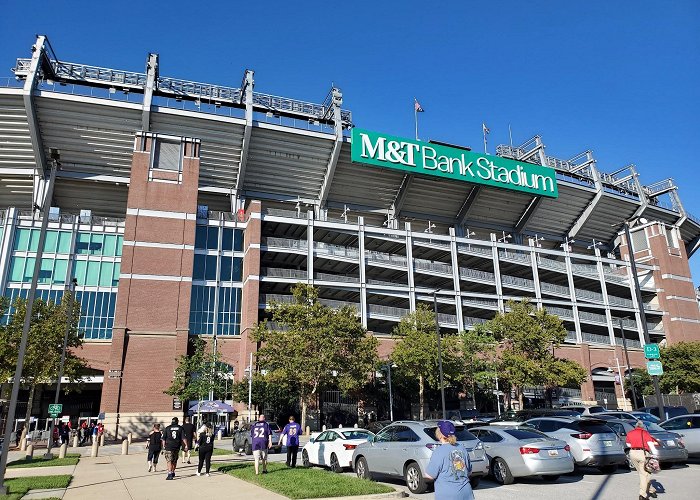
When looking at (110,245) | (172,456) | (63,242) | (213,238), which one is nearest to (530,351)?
(213,238)

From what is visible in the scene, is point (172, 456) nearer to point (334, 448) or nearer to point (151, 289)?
point (334, 448)

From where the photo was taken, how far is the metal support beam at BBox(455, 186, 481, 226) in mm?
62188

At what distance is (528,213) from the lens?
219 feet

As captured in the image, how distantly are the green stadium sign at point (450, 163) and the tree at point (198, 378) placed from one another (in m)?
24.0

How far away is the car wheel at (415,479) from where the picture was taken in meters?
12.9

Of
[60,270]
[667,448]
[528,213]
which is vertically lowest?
[667,448]

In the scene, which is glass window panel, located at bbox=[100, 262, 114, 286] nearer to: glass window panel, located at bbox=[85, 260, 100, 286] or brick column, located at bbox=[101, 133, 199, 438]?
glass window panel, located at bbox=[85, 260, 100, 286]

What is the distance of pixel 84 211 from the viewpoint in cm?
5212

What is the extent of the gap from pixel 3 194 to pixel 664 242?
8013 cm

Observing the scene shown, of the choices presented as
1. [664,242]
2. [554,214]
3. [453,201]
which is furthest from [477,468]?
[664,242]

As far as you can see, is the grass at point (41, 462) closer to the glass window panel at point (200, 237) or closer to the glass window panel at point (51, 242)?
the glass window panel at point (200, 237)

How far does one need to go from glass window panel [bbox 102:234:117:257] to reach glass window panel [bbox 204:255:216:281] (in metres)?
8.76

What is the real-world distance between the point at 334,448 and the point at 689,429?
39.3ft

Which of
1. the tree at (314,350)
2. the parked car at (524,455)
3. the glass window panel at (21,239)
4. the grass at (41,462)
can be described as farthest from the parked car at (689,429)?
the glass window panel at (21,239)
